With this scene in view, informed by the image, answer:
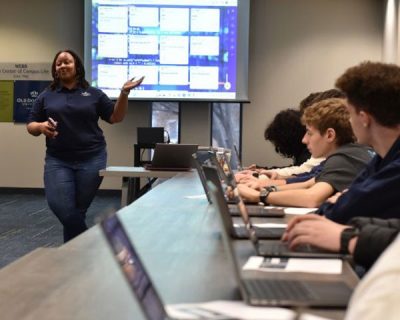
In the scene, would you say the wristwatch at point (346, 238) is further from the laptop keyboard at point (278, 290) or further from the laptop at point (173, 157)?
the laptop at point (173, 157)

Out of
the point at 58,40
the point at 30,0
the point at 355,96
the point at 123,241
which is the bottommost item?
the point at 123,241

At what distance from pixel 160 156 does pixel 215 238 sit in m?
2.54

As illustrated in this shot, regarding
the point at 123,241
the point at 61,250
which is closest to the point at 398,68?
the point at 61,250

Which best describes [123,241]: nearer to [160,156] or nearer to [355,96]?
[355,96]

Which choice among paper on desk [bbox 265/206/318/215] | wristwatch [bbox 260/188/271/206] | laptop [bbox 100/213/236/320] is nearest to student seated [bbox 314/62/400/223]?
paper on desk [bbox 265/206/318/215]

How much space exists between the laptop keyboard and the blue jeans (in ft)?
8.45

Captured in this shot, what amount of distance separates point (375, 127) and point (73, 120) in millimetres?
2306

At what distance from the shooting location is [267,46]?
23.1 feet

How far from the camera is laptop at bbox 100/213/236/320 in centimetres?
75

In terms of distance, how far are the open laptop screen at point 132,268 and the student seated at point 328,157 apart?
154 centimetres

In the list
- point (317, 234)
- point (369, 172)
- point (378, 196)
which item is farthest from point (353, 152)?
point (317, 234)

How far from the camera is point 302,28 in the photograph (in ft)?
23.0

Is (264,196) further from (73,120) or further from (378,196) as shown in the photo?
(73,120)

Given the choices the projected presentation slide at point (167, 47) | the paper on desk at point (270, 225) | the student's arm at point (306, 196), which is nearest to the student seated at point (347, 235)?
→ the paper on desk at point (270, 225)
